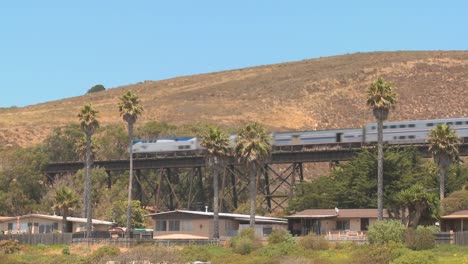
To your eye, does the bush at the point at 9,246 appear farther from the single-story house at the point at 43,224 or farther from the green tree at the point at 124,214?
the green tree at the point at 124,214

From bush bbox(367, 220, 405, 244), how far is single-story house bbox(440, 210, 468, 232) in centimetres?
867

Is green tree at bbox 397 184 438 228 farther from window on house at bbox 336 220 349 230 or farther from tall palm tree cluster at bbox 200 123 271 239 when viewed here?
tall palm tree cluster at bbox 200 123 271 239

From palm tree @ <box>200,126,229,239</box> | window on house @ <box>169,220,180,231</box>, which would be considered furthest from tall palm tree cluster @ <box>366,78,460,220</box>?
window on house @ <box>169,220,180,231</box>

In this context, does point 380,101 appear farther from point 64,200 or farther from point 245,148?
point 64,200

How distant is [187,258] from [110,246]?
8.91 meters

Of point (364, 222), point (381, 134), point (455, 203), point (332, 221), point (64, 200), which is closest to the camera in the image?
point (455, 203)

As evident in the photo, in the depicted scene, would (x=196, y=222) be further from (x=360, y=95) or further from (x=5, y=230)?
(x=360, y=95)

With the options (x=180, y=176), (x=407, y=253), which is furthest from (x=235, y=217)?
(x=180, y=176)

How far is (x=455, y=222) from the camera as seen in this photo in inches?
2795

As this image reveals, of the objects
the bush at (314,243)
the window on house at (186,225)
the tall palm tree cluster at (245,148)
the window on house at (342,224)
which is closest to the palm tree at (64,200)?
the window on house at (186,225)

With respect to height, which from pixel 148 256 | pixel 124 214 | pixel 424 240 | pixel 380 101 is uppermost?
pixel 380 101

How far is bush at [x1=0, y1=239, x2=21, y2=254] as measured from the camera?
72500 millimetres

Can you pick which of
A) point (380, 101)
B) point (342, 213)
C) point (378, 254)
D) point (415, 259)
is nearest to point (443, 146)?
point (380, 101)

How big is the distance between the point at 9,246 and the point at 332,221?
28.8 meters
